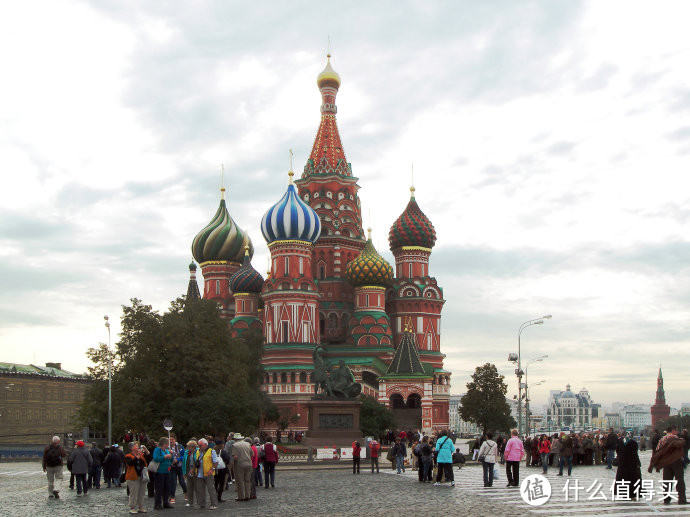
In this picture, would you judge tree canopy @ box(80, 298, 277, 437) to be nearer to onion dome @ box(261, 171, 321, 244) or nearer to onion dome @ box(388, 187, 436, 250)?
onion dome @ box(261, 171, 321, 244)

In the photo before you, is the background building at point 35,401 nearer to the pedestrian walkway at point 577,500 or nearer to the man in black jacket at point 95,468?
the man in black jacket at point 95,468

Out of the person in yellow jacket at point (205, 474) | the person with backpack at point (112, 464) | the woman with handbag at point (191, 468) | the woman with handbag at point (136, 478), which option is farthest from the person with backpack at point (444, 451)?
the person with backpack at point (112, 464)

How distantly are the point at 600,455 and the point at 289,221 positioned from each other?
40.5 meters

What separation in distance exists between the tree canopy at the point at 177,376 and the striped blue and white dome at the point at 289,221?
25690 mm

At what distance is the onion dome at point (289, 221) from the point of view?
71.4 m

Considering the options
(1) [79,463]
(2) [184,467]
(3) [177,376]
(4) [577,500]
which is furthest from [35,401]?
(4) [577,500]

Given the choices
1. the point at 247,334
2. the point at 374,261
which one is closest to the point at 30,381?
the point at 247,334

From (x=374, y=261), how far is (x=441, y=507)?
58473 mm

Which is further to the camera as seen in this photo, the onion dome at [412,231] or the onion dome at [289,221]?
the onion dome at [412,231]

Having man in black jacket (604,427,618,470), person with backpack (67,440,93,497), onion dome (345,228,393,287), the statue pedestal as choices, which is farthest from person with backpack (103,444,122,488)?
onion dome (345,228,393,287)

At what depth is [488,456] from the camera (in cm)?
2189

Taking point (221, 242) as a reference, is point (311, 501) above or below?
below

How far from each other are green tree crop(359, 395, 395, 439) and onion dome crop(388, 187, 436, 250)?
898 inches

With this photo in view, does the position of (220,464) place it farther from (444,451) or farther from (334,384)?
(334,384)
